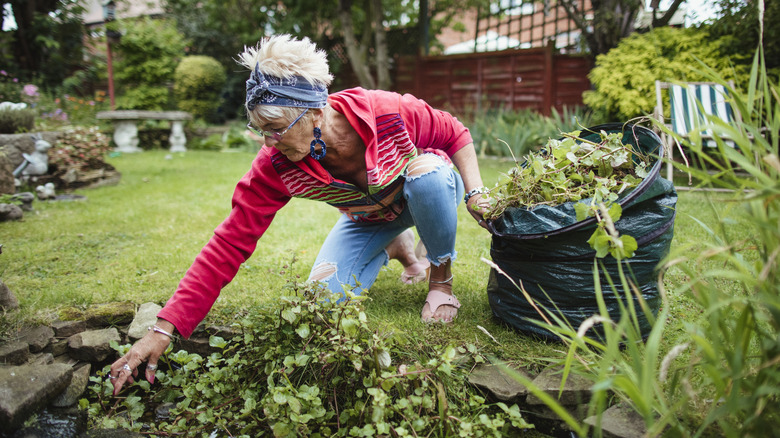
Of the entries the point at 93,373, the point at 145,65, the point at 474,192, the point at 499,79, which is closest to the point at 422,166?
the point at 474,192

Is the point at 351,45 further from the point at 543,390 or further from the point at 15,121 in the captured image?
the point at 543,390

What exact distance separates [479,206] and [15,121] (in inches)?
212

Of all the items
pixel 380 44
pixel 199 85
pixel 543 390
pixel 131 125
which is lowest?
pixel 543 390

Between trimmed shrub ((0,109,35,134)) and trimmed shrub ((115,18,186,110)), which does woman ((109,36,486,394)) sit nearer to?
trimmed shrub ((0,109,35,134))

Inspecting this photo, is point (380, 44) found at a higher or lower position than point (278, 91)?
higher

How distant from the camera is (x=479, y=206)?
6.18 feet

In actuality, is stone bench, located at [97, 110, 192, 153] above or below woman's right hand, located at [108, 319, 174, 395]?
above

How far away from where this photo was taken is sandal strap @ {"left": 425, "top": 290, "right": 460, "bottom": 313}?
2113mm

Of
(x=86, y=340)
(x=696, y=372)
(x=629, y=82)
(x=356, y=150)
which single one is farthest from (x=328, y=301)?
(x=629, y=82)

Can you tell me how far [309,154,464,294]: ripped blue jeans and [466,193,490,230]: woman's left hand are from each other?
104 millimetres

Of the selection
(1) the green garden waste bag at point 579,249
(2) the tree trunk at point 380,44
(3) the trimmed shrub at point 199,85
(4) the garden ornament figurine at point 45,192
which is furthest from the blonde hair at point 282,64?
(3) the trimmed shrub at point 199,85

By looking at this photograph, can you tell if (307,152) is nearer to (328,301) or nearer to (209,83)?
(328,301)

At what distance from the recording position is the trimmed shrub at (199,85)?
35.4 ft

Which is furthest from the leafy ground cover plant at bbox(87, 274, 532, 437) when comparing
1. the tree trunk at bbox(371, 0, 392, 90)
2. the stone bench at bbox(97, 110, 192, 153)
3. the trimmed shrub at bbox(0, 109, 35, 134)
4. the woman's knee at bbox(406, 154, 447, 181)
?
the tree trunk at bbox(371, 0, 392, 90)
